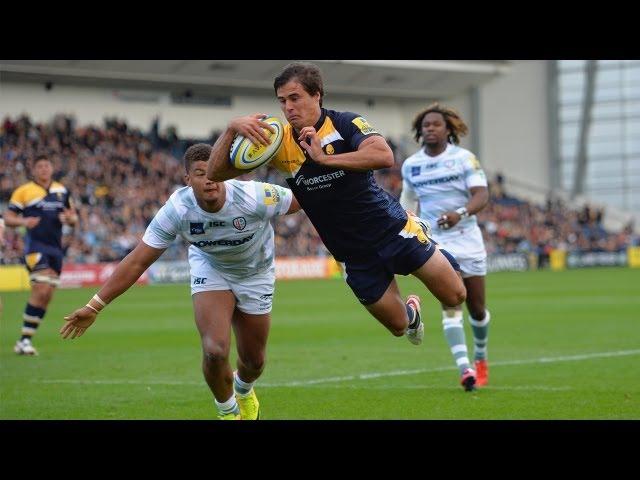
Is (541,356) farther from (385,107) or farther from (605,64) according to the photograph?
(605,64)

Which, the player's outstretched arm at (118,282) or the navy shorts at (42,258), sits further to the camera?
the navy shorts at (42,258)

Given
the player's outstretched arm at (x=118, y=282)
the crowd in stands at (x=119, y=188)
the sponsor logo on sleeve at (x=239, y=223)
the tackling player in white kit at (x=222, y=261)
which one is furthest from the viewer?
the crowd in stands at (x=119, y=188)

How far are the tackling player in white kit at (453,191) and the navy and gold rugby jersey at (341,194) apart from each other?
299cm

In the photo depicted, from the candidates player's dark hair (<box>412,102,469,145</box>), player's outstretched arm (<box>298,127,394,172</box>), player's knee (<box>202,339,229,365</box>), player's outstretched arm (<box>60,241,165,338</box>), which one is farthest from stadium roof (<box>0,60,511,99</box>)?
player's outstretched arm (<box>298,127,394,172</box>)

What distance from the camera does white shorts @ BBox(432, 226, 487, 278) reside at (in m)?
11.9

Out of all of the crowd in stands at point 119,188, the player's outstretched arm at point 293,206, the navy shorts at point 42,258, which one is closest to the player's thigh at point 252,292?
the player's outstretched arm at point 293,206

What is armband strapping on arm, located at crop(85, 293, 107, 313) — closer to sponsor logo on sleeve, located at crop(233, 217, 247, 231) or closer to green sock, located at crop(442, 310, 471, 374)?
sponsor logo on sleeve, located at crop(233, 217, 247, 231)

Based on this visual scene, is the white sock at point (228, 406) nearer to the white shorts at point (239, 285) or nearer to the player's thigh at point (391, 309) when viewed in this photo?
the white shorts at point (239, 285)

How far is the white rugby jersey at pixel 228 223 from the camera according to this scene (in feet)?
27.7

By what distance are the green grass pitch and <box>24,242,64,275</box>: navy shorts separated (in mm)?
1358

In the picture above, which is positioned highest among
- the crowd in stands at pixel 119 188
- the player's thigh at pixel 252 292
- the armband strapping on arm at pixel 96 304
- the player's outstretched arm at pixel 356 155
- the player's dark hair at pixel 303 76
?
the player's dark hair at pixel 303 76
